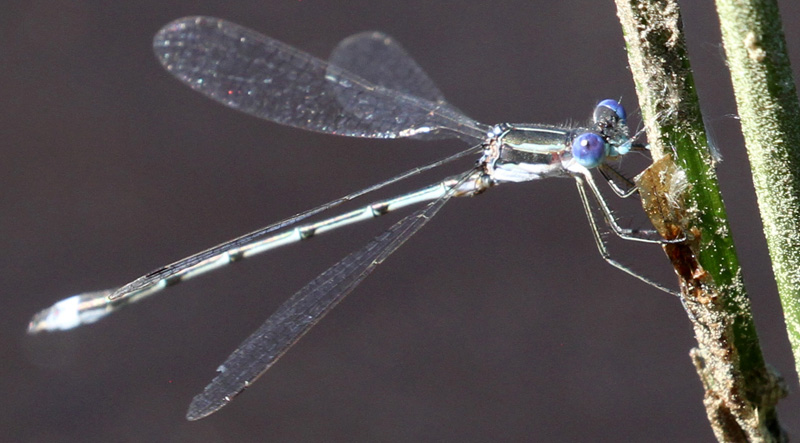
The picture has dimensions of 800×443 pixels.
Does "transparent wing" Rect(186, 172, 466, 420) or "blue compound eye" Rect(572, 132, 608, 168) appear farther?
"transparent wing" Rect(186, 172, 466, 420)

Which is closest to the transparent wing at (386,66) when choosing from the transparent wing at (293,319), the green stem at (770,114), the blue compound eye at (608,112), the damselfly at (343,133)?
the damselfly at (343,133)

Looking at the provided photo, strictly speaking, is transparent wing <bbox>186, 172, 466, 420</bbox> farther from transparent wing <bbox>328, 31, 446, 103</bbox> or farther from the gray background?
the gray background

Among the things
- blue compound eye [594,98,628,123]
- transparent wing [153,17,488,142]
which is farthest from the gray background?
blue compound eye [594,98,628,123]

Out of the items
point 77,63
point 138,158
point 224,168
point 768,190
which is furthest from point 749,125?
point 77,63

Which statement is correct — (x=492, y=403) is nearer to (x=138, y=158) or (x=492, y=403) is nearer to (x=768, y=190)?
(x=138, y=158)

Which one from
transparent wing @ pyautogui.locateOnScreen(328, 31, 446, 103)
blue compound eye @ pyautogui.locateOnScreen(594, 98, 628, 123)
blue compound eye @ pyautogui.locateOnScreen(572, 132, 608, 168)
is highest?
transparent wing @ pyautogui.locateOnScreen(328, 31, 446, 103)

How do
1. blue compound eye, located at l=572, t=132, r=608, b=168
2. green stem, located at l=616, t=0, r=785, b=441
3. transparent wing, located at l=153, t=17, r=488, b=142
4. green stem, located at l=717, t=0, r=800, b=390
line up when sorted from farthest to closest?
transparent wing, located at l=153, t=17, r=488, b=142 → blue compound eye, located at l=572, t=132, r=608, b=168 → green stem, located at l=616, t=0, r=785, b=441 → green stem, located at l=717, t=0, r=800, b=390

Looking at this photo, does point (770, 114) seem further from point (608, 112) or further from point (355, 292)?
point (355, 292)
